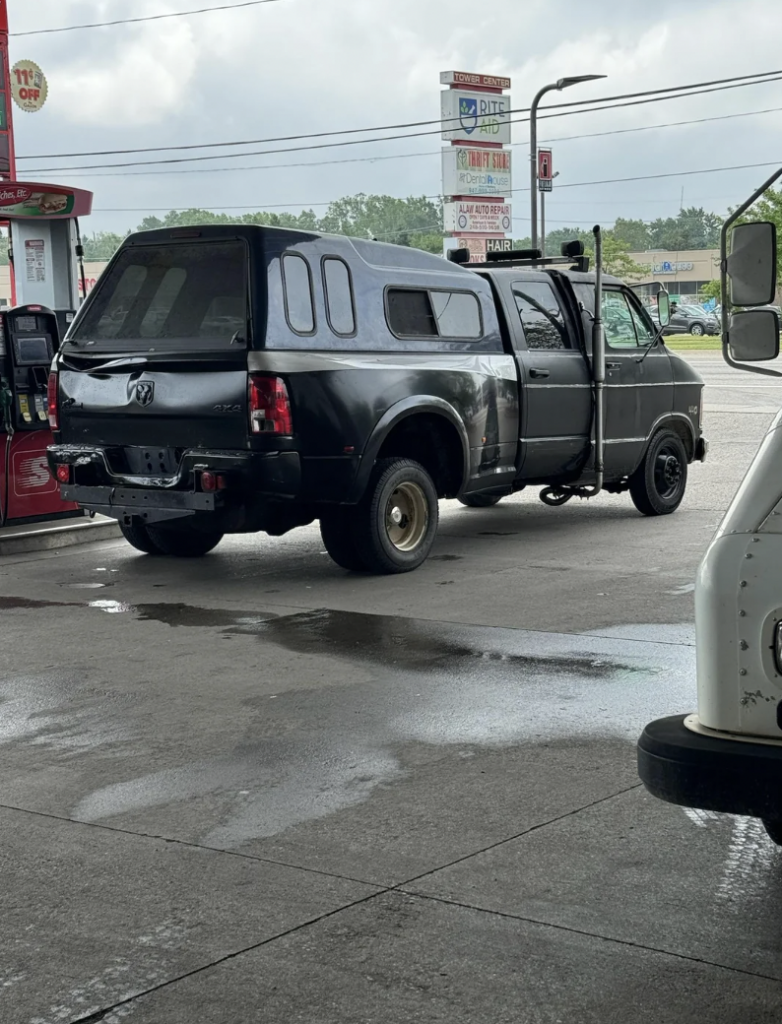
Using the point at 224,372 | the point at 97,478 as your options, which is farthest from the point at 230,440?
the point at 97,478

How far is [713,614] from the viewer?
3.91m

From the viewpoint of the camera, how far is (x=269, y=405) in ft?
30.5

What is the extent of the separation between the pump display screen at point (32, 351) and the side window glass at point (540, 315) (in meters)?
4.10

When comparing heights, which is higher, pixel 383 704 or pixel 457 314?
pixel 457 314

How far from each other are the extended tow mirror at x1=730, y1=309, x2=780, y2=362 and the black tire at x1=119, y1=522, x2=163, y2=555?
756cm

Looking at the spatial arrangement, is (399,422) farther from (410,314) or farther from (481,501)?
(481,501)

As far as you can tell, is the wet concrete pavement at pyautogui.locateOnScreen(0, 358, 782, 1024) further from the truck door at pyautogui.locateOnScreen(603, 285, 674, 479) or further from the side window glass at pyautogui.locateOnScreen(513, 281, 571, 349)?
the truck door at pyautogui.locateOnScreen(603, 285, 674, 479)

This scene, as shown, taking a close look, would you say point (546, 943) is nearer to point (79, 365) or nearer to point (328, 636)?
point (328, 636)

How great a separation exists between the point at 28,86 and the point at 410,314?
2274cm

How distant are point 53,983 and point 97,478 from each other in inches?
256

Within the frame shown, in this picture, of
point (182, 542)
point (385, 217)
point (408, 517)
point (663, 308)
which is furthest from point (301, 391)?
point (385, 217)

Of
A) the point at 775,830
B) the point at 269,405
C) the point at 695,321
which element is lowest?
the point at 775,830

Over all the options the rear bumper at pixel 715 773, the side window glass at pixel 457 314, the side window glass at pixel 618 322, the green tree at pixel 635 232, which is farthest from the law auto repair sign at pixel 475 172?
the green tree at pixel 635 232

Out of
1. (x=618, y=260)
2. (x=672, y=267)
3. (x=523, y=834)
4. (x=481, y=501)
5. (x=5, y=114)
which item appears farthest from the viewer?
(x=672, y=267)
